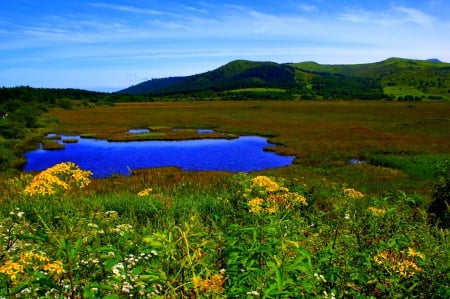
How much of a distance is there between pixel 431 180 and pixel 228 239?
2764 cm

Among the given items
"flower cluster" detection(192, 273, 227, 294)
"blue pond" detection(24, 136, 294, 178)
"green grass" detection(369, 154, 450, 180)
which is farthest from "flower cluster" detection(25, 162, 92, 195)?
"green grass" detection(369, 154, 450, 180)

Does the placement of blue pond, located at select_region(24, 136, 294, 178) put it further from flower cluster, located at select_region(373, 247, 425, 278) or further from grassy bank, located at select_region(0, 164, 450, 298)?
flower cluster, located at select_region(373, 247, 425, 278)

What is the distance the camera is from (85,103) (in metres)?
133

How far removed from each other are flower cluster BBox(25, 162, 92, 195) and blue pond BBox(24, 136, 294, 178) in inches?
1103

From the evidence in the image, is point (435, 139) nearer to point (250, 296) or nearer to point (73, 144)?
point (73, 144)

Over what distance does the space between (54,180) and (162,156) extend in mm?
37595

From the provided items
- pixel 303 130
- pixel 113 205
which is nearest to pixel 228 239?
pixel 113 205

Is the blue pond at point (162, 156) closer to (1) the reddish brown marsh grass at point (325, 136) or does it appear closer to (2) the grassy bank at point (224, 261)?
(1) the reddish brown marsh grass at point (325, 136)

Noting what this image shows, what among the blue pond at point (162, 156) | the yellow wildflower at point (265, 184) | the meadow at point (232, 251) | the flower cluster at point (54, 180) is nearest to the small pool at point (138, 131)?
the blue pond at point (162, 156)

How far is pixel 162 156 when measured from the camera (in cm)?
4109

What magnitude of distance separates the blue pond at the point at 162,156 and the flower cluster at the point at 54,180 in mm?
28014

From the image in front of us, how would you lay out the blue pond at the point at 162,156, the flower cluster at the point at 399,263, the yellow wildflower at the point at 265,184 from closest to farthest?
the flower cluster at the point at 399,263 → the yellow wildflower at the point at 265,184 → the blue pond at the point at 162,156

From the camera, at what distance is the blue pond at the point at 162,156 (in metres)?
35.3

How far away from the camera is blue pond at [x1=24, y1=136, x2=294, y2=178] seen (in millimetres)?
35281
